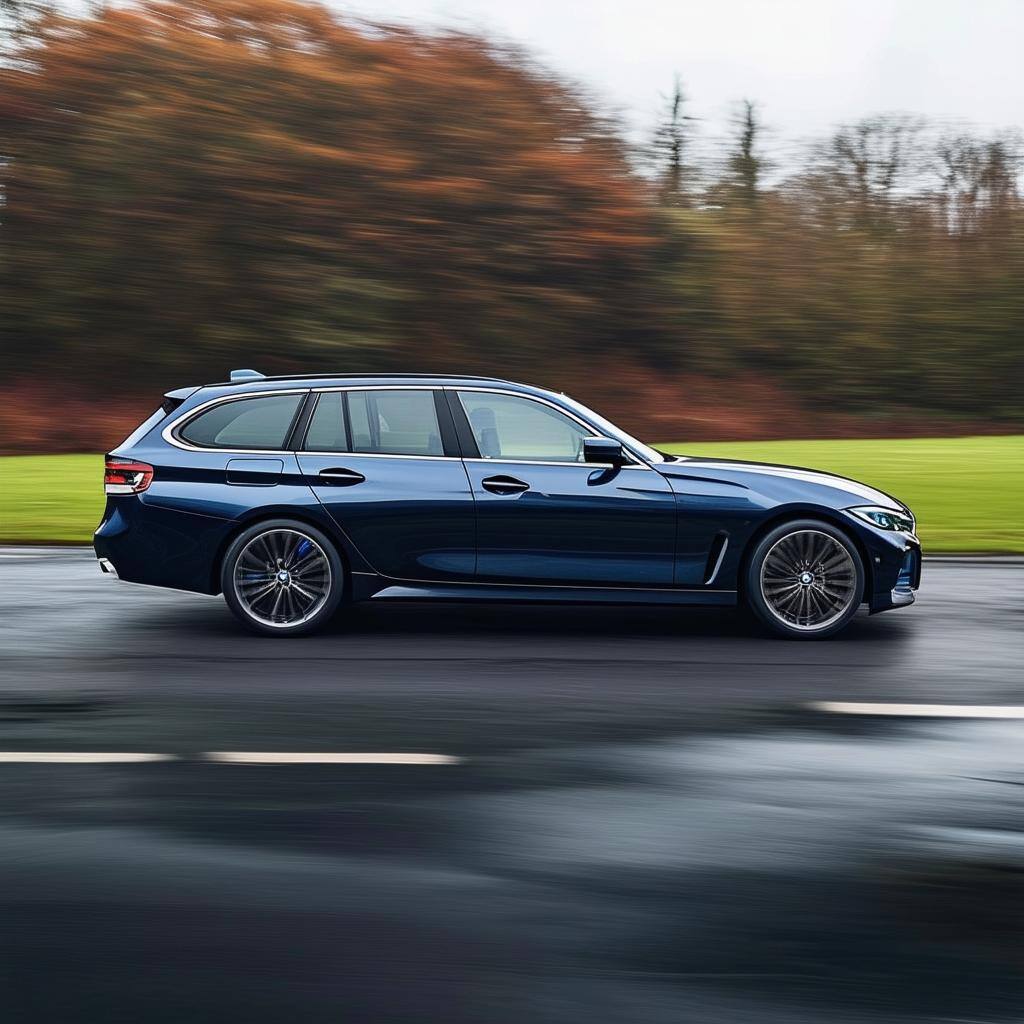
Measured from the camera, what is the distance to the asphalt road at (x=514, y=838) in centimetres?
376

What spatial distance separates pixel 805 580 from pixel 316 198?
23861mm

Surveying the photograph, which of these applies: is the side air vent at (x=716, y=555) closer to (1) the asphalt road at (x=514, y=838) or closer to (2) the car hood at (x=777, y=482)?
(2) the car hood at (x=777, y=482)

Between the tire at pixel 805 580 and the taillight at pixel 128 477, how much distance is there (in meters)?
3.48

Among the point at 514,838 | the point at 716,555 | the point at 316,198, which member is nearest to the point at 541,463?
the point at 716,555

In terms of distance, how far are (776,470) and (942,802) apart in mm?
3625

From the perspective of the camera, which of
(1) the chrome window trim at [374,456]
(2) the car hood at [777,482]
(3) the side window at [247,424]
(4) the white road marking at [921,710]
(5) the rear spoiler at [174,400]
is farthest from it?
(5) the rear spoiler at [174,400]

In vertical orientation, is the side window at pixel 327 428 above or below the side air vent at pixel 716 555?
above

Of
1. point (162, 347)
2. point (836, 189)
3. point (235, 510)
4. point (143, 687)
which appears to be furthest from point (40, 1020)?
point (836, 189)

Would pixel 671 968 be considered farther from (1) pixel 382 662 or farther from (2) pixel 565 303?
(2) pixel 565 303

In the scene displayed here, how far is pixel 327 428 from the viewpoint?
859cm

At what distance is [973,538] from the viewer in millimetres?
13523

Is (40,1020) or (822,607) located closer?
(40,1020)

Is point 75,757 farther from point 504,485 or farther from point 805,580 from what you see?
point 805,580

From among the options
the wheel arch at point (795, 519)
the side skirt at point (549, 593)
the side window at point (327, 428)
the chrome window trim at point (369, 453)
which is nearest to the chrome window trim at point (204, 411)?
the chrome window trim at point (369, 453)
